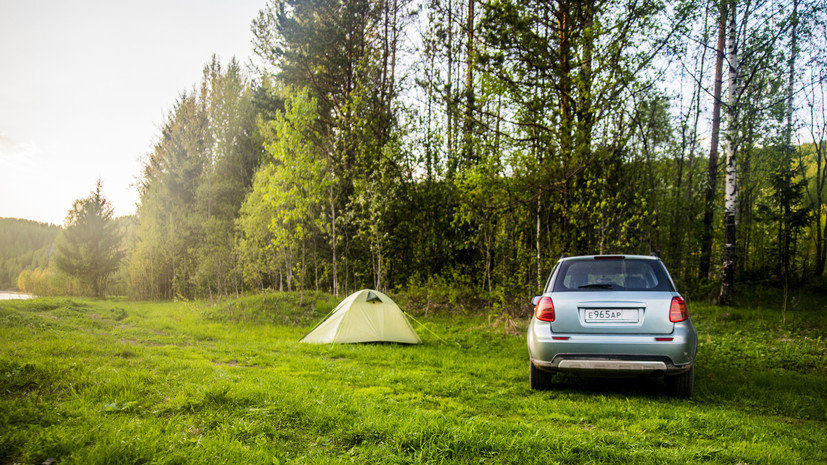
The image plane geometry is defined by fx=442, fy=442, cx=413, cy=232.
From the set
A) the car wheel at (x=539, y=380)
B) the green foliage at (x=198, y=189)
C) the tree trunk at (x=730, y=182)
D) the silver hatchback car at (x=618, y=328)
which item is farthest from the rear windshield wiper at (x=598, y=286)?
the green foliage at (x=198, y=189)

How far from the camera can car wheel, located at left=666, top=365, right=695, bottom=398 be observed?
5.21 meters

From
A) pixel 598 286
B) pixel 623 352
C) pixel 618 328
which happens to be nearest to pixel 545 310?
pixel 598 286

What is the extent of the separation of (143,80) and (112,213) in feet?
78.0

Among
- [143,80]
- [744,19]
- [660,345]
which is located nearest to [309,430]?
[660,345]

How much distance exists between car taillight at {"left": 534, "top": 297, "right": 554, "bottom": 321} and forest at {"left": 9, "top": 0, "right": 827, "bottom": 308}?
4.29 meters

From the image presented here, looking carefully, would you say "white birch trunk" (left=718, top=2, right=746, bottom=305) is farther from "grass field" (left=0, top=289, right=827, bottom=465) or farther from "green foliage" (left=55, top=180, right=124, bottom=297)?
"green foliage" (left=55, top=180, right=124, bottom=297)

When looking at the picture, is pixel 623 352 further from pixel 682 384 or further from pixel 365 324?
pixel 365 324

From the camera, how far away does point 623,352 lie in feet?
16.4

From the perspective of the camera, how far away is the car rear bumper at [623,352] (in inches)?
194

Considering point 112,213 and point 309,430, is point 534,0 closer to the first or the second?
point 309,430

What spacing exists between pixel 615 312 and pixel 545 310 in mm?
780

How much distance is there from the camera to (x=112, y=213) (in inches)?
1120

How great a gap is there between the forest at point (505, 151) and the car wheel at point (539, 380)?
4540 millimetres

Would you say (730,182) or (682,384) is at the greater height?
(730,182)
